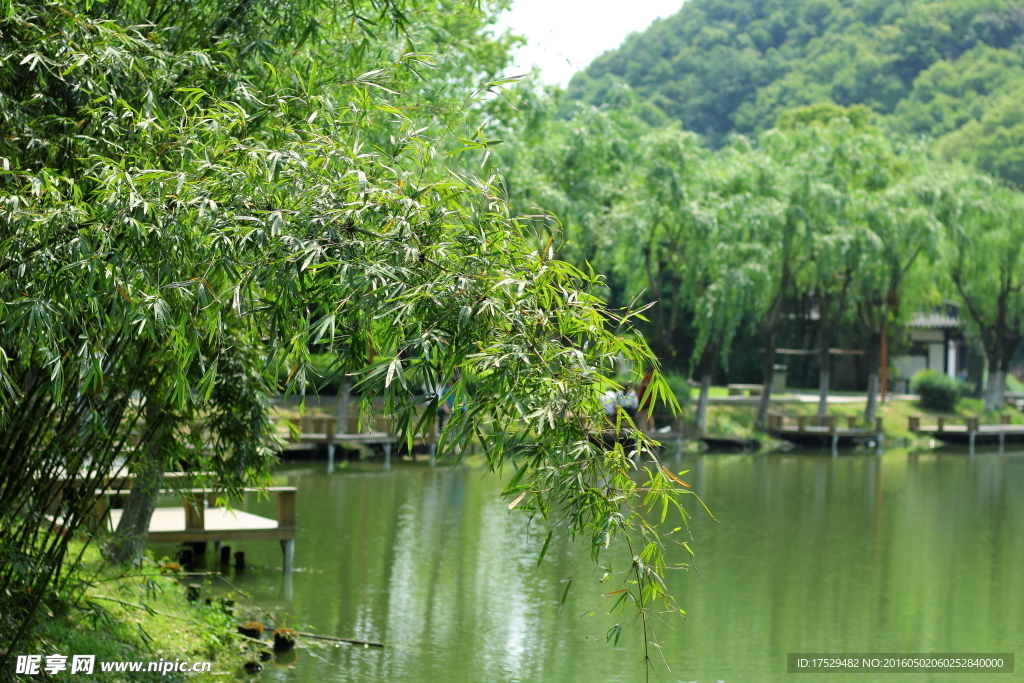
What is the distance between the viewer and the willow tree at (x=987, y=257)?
26.9 meters

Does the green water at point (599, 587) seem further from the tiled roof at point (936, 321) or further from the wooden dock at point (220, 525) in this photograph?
the tiled roof at point (936, 321)

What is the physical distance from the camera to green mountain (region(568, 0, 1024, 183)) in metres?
50.5

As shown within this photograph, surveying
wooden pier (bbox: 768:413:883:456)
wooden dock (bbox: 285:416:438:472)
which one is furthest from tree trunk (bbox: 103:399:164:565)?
wooden pier (bbox: 768:413:883:456)

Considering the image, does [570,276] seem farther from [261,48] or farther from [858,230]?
[858,230]

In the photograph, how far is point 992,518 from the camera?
15.5m

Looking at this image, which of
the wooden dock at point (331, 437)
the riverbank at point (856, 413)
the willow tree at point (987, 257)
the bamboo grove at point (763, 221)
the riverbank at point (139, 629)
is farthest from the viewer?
the willow tree at point (987, 257)

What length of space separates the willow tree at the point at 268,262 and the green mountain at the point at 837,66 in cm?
4426

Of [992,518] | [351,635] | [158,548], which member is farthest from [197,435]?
[992,518]

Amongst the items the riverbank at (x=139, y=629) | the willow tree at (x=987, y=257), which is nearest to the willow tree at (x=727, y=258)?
the willow tree at (x=987, y=257)

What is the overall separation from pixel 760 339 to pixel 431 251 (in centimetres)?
3159

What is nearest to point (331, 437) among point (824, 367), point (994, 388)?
point (824, 367)

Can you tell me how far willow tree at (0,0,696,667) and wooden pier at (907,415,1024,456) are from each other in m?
25.1

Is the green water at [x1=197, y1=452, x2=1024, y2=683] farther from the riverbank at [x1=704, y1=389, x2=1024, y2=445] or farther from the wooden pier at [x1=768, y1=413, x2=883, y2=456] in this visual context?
the riverbank at [x1=704, y1=389, x2=1024, y2=445]

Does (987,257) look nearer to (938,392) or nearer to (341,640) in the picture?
(938,392)
